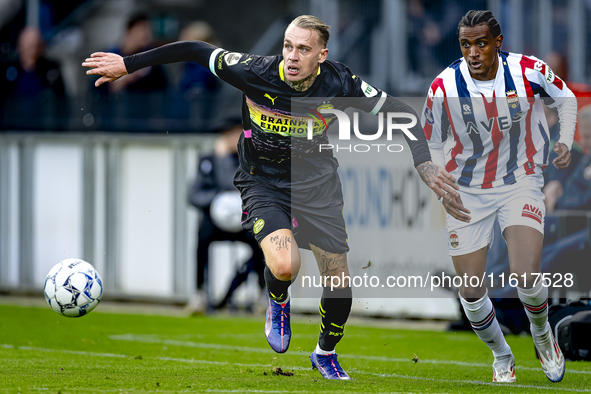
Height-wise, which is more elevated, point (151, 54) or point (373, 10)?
point (373, 10)

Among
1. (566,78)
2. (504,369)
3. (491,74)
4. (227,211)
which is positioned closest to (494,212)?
(491,74)

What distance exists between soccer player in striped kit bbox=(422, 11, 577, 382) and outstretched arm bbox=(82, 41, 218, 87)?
177 cm

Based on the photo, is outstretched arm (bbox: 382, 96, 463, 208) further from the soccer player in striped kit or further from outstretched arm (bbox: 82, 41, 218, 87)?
outstretched arm (bbox: 82, 41, 218, 87)

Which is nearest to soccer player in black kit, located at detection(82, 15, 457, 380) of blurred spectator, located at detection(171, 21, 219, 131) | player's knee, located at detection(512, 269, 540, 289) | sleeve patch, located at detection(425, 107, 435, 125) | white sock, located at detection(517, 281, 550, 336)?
sleeve patch, located at detection(425, 107, 435, 125)

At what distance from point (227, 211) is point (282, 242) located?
462 centimetres

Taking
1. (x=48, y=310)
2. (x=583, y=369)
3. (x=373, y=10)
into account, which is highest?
(x=373, y=10)

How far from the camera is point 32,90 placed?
12.9m

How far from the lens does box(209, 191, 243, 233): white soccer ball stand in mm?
10508

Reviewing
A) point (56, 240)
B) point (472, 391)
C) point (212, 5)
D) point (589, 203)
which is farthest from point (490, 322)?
point (212, 5)

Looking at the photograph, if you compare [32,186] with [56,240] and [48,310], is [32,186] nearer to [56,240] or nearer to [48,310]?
[56,240]

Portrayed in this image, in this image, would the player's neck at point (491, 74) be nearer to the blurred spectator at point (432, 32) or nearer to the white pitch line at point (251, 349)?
the white pitch line at point (251, 349)

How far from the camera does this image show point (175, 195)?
38.5 ft

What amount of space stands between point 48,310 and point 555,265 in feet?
20.2

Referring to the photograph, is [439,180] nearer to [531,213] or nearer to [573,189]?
[531,213]
